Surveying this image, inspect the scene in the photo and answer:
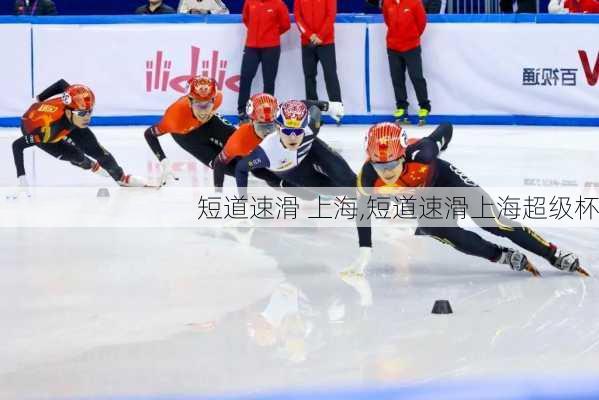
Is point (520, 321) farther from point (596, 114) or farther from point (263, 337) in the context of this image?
point (596, 114)

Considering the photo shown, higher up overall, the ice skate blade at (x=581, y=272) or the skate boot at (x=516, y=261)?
the skate boot at (x=516, y=261)

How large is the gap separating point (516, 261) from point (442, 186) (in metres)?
0.59

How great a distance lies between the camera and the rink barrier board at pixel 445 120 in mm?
13117

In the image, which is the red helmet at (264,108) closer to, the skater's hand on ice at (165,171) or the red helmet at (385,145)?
the skater's hand on ice at (165,171)

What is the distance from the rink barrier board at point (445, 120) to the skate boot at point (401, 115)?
0.17m

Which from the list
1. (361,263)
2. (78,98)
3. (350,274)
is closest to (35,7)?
(78,98)

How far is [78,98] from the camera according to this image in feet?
29.4

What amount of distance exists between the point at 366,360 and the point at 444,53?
9.20m

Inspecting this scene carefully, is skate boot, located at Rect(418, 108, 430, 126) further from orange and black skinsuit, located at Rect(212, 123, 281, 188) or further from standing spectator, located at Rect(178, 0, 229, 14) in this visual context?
orange and black skinsuit, located at Rect(212, 123, 281, 188)

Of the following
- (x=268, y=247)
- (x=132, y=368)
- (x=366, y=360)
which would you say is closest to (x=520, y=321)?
(x=366, y=360)

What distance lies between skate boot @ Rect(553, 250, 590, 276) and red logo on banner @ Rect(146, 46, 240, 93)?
8.07m

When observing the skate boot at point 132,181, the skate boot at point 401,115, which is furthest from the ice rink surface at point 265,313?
the skate boot at point 401,115

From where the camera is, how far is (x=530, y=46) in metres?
13.1

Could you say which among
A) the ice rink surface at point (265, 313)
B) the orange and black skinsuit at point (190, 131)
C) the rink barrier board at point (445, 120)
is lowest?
the ice rink surface at point (265, 313)
